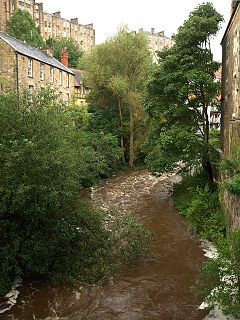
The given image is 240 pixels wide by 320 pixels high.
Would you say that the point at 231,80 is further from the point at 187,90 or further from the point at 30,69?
the point at 30,69

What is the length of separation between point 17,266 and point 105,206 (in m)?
12.1

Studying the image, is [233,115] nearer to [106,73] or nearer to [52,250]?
[52,250]

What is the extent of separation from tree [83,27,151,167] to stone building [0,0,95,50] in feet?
144

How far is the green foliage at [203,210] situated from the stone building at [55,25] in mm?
64889

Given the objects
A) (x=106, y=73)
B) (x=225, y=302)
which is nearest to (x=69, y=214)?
(x=225, y=302)

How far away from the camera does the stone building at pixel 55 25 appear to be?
91.0 m

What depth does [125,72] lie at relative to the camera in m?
39.1

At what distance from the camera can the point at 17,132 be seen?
13.7 meters

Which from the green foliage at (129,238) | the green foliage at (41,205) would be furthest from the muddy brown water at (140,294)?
the green foliage at (41,205)

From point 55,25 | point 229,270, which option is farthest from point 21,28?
point 229,270

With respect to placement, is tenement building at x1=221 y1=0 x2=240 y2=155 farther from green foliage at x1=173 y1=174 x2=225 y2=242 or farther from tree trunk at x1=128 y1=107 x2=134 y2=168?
tree trunk at x1=128 y1=107 x2=134 y2=168

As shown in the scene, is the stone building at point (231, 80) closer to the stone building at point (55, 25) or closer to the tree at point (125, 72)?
the tree at point (125, 72)

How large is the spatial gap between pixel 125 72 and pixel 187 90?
18898 mm

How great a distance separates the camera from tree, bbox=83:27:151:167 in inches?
1517
